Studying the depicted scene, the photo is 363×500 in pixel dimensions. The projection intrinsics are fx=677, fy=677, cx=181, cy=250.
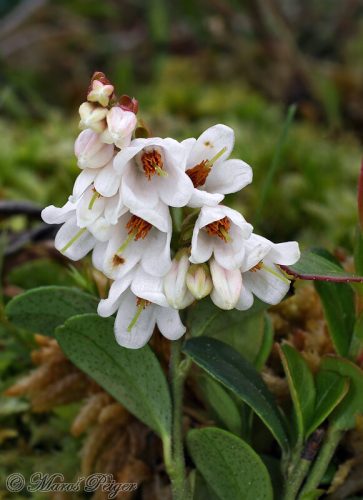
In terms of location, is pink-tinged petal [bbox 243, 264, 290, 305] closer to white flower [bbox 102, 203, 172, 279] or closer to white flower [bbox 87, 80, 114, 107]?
white flower [bbox 102, 203, 172, 279]

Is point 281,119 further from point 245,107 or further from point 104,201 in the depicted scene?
point 104,201

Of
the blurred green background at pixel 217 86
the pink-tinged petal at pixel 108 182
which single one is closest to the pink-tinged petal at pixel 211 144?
the pink-tinged petal at pixel 108 182

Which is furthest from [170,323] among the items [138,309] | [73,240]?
[73,240]

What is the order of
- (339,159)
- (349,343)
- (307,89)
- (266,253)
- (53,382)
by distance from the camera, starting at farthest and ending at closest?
(307,89) < (339,159) < (53,382) < (349,343) < (266,253)

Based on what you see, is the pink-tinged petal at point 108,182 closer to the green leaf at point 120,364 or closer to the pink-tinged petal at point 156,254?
the pink-tinged petal at point 156,254

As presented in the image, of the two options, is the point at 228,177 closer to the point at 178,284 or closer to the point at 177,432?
the point at 178,284

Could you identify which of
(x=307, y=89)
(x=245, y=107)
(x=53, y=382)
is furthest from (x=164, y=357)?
(x=307, y=89)

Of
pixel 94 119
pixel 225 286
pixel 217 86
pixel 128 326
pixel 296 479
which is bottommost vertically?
pixel 217 86
